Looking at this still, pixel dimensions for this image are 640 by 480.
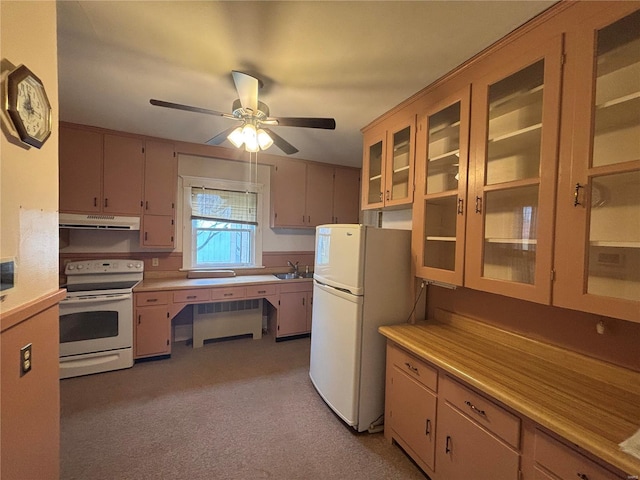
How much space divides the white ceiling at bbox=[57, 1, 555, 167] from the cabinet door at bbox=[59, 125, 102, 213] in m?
0.49

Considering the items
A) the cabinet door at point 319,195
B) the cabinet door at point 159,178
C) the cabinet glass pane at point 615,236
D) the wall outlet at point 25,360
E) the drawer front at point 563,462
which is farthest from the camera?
the cabinet door at point 319,195

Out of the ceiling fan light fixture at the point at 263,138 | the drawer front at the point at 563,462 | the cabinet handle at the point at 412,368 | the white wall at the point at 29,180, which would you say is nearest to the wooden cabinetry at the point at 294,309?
the ceiling fan light fixture at the point at 263,138

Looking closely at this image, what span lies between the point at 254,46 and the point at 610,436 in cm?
235

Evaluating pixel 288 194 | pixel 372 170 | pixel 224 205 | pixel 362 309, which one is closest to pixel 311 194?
pixel 288 194

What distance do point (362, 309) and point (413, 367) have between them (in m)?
0.49

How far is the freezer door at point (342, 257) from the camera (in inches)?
77.4

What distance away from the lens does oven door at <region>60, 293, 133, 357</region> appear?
2541 mm

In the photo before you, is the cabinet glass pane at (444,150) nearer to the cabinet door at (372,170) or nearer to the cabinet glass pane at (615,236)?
the cabinet door at (372,170)

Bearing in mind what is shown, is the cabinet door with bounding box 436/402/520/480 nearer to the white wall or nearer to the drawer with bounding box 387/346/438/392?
the drawer with bounding box 387/346/438/392

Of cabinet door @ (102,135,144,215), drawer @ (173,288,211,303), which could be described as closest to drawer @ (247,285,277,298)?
drawer @ (173,288,211,303)

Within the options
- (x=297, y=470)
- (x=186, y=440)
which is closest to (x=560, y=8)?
(x=297, y=470)

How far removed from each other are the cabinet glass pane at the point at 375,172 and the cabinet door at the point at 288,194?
1.51 metres

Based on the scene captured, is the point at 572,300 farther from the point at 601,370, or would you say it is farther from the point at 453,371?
the point at 453,371

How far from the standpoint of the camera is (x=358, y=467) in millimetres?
1710
